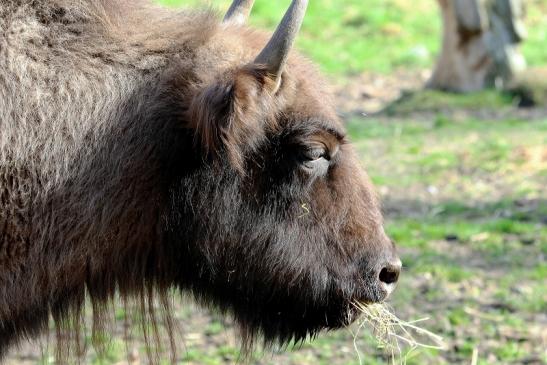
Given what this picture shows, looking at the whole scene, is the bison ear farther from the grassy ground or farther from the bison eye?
the grassy ground

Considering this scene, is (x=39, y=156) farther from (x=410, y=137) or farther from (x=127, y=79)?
(x=410, y=137)

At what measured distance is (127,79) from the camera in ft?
14.1

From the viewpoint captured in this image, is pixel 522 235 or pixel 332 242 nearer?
pixel 332 242

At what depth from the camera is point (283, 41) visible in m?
4.14

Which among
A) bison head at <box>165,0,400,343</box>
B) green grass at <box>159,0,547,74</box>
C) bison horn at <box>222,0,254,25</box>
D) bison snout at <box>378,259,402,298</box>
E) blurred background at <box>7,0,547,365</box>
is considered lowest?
green grass at <box>159,0,547,74</box>

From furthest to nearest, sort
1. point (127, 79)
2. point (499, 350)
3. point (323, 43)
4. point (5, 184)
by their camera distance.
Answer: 1. point (323, 43)
2. point (499, 350)
3. point (127, 79)
4. point (5, 184)

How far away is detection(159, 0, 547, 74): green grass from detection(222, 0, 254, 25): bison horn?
12655mm

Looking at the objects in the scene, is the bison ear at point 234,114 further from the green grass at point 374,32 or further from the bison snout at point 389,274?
the green grass at point 374,32

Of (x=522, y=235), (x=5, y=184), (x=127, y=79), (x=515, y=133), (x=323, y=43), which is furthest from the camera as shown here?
(x=323, y=43)

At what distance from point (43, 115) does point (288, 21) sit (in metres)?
1.05

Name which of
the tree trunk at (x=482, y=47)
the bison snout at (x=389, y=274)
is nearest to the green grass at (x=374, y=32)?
the tree trunk at (x=482, y=47)

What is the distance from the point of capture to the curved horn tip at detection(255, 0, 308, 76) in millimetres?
4055

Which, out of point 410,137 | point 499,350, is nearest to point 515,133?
point 410,137

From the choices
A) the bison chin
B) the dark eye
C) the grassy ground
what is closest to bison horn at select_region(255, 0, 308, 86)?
the dark eye
